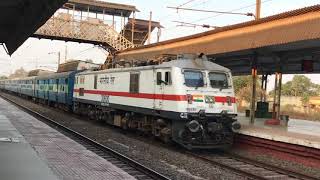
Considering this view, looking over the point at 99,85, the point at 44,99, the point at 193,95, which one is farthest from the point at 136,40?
the point at 193,95

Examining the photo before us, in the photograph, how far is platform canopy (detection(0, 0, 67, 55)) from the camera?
15.7 m

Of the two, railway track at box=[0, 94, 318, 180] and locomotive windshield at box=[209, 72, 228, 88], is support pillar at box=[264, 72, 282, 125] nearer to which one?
locomotive windshield at box=[209, 72, 228, 88]

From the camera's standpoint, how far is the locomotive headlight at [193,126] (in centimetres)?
1581

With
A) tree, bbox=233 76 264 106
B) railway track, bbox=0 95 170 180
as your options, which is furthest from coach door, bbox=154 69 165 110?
tree, bbox=233 76 264 106

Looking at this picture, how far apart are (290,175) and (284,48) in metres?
7.53

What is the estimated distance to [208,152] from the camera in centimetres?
1722

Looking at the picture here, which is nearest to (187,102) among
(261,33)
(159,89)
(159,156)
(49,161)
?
(159,89)

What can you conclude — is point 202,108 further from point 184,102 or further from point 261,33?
point 261,33

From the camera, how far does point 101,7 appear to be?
48.2 metres

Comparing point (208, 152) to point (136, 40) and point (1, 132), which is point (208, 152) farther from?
point (136, 40)

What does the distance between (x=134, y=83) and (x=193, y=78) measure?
3.70 meters

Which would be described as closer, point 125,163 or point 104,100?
point 125,163

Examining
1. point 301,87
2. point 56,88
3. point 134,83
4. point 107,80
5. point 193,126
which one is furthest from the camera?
point 301,87

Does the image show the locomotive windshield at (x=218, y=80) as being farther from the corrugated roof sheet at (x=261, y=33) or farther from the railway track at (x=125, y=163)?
the railway track at (x=125, y=163)
